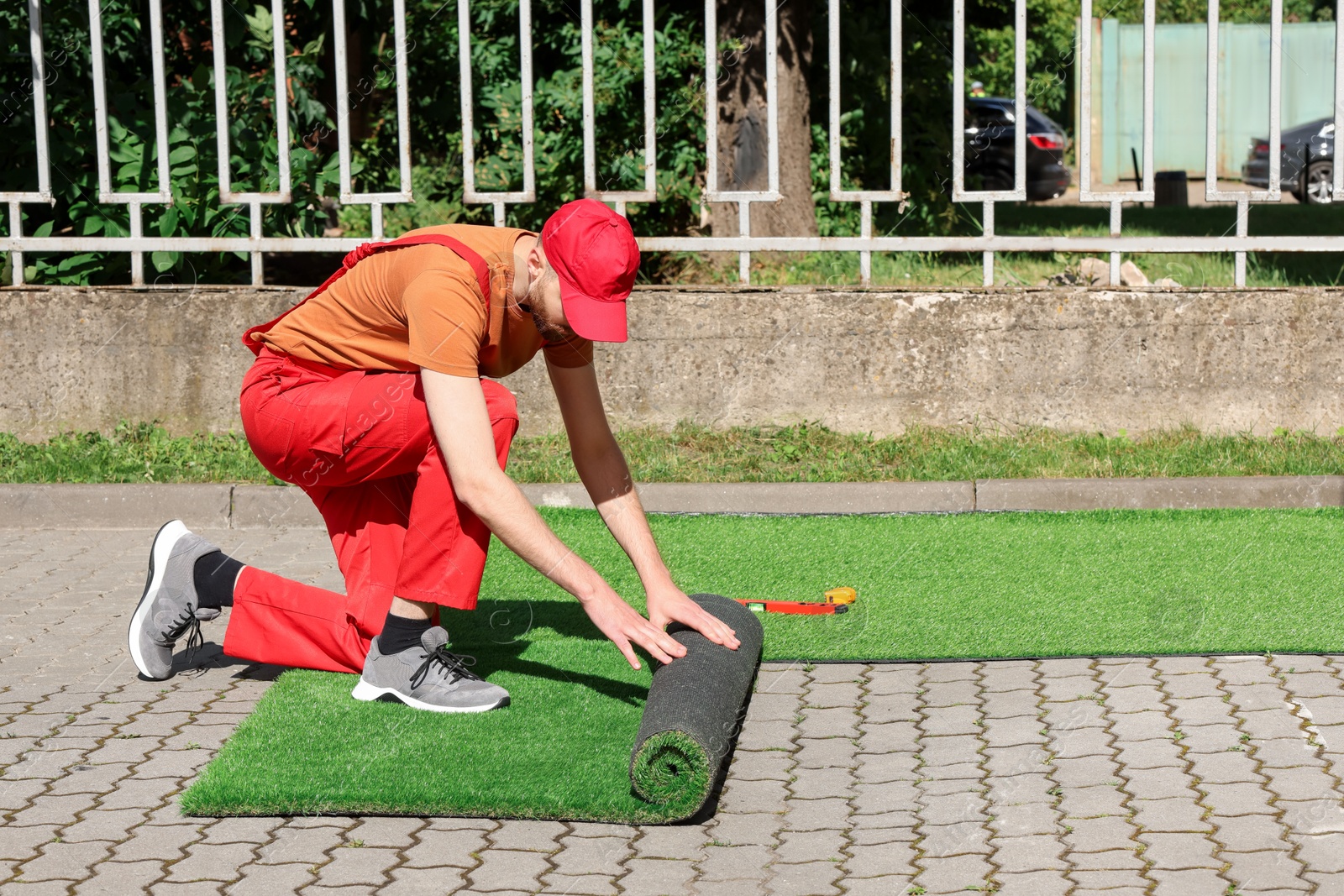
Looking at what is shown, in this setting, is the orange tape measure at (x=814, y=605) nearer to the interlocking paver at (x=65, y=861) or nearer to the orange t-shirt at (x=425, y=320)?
the orange t-shirt at (x=425, y=320)

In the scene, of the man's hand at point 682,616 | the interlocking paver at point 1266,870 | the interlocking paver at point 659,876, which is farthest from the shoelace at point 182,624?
the interlocking paver at point 1266,870

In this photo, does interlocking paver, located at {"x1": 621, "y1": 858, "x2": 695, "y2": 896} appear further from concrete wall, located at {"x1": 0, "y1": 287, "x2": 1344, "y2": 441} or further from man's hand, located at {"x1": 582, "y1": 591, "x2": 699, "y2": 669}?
concrete wall, located at {"x1": 0, "y1": 287, "x2": 1344, "y2": 441}

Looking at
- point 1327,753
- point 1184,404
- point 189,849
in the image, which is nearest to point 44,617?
point 189,849

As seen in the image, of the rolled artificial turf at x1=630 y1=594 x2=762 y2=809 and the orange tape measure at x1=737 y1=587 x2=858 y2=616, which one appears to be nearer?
the rolled artificial turf at x1=630 y1=594 x2=762 y2=809

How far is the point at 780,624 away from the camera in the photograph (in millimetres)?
4617

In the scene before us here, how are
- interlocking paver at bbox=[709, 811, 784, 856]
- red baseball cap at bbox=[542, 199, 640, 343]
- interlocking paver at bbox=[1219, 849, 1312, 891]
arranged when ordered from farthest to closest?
red baseball cap at bbox=[542, 199, 640, 343] → interlocking paver at bbox=[709, 811, 784, 856] → interlocking paver at bbox=[1219, 849, 1312, 891]

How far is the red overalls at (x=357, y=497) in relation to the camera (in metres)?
3.67

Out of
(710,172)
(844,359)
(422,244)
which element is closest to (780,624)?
(422,244)

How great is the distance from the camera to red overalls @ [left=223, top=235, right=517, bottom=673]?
3672 millimetres

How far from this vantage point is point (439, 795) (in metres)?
3.23

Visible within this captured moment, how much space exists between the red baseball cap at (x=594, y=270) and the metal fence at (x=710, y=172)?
12.4 ft

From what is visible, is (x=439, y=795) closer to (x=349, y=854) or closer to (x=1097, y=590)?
(x=349, y=854)

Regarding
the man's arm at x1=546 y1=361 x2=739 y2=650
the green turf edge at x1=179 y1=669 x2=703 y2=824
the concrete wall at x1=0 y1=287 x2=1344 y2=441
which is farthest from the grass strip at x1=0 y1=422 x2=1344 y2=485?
the green turf edge at x1=179 y1=669 x2=703 y2=824

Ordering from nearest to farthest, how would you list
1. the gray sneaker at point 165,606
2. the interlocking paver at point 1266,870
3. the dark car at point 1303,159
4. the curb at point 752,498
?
the interlocking paver at point 1266,870 → the gray sneaker at point 165,606 → the curb at point 752,498 → the dark car at point 1303,159
